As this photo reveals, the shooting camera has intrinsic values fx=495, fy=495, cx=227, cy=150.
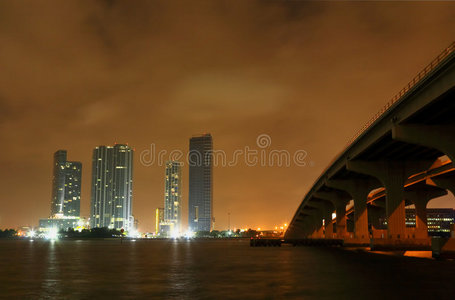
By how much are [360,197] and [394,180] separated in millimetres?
20896

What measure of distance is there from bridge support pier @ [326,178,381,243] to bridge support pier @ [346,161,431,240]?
48.2 ft

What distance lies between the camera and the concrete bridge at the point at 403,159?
4234 cm

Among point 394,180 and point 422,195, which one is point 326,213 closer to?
point 422,195

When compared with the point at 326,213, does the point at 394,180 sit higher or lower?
higher

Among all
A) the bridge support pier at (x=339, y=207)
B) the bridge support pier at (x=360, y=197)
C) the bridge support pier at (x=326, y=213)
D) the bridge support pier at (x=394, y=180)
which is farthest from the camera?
the bridge support pier at (x=326, y=213)

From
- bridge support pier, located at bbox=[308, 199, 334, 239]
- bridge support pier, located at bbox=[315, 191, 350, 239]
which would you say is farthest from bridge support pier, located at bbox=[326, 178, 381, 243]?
bridge support pier, located at bbox=[308, 199, 334, 239]

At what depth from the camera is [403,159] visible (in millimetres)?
67625

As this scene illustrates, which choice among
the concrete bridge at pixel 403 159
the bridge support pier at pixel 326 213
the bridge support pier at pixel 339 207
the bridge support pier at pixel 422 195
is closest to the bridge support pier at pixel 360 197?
the concrete bridge at pixel 403 159

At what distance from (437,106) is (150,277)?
28.3 m

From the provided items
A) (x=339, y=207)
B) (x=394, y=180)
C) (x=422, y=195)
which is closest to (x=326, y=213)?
(x=339, y=207)

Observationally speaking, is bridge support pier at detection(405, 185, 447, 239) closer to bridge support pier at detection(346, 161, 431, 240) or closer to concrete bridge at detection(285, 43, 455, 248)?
concrete bridge at detection(285, 43, 455, 248)

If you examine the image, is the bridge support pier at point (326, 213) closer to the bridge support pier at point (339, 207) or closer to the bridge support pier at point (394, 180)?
the bridge support pier at point (339, 207)

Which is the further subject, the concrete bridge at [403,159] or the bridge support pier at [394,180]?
the bridge support pier at [394,180]

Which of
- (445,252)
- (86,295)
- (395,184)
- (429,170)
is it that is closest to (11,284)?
→ (86,295)
